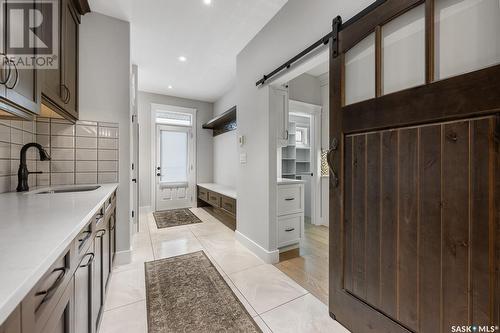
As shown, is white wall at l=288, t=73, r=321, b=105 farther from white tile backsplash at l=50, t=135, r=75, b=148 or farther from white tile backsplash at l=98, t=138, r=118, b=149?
white tile backsplash at l=50, t=135, r=75, b=148

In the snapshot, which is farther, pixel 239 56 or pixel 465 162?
pixel 239 56

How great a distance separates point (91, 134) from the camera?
2.22 meters

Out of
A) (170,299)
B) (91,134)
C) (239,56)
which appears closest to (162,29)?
(239,56)

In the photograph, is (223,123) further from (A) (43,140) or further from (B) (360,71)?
(B) (360,71)

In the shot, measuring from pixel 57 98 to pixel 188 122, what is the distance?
374 cm

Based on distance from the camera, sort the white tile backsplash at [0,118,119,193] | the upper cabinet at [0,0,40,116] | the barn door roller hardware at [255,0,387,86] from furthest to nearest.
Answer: the white tile backsplash at [0,118,119,193] → the barn door roller hardware at [255,0,387,86] → the upper cabinet at [0,0,40,116]

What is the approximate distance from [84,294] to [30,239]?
0.54 m

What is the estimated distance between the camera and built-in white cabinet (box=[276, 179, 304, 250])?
2553mm

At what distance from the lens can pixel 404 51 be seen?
1.12 meters

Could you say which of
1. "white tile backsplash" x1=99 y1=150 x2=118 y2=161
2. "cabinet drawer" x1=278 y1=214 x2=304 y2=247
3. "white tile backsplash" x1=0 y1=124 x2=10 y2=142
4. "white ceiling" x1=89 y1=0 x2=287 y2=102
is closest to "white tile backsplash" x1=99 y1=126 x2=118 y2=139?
"white tile backsplash" x1=99 y1=150 x2=118 y2=161

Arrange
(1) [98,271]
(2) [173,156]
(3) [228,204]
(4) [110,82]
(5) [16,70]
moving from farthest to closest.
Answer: (2) [173,156]
(3) [228,204]
(4) [110,82]
(1) [98,271]
(5) [16,70]

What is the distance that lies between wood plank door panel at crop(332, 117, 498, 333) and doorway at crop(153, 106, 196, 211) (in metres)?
4.37

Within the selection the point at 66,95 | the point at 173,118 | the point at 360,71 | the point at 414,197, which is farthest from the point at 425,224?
the point at 173,118

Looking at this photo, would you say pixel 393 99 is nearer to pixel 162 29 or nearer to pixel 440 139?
pixel 440 139
